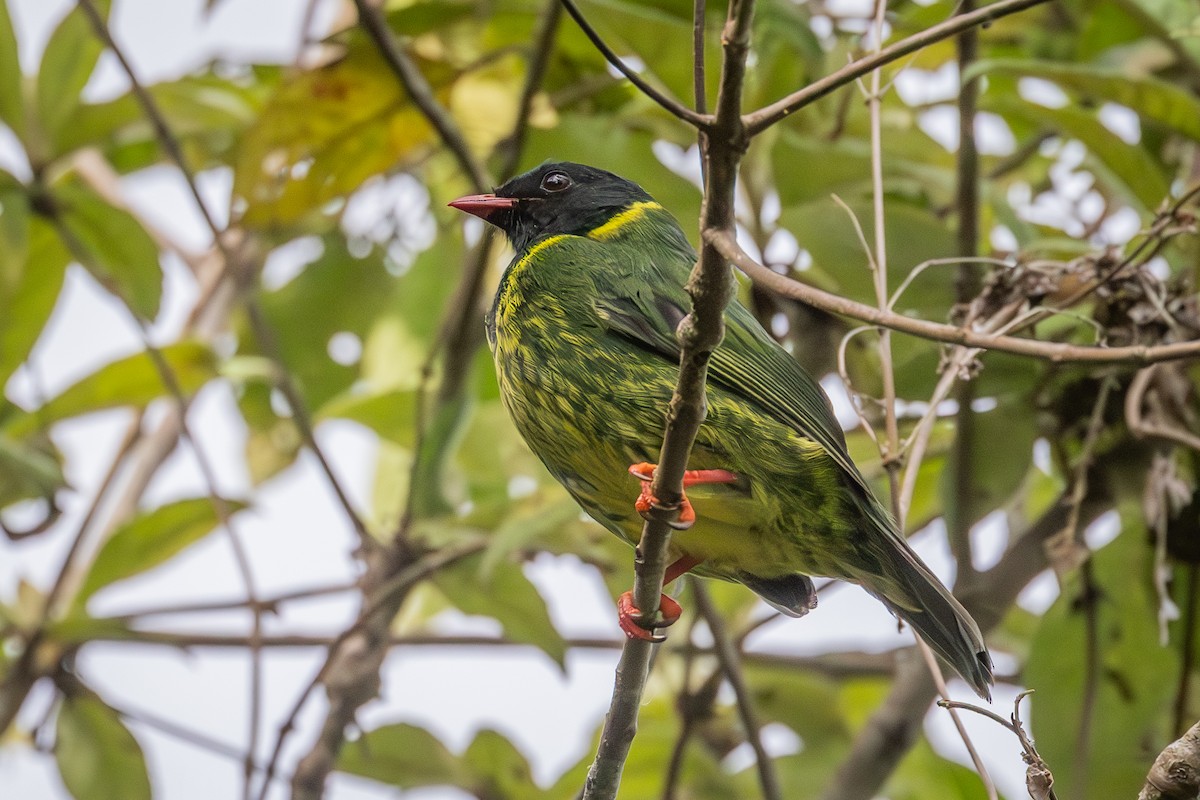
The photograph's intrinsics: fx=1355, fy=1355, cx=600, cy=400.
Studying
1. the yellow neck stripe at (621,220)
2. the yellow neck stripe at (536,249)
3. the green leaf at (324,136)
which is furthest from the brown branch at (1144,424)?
the green leaf at (324,136)

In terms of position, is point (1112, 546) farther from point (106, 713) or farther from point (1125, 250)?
point (106, 713)

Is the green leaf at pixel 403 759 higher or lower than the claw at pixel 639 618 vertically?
higher

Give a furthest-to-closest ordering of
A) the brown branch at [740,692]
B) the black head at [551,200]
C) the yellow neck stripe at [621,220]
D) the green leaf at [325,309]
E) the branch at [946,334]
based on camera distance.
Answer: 1. the green leaf at [325,309]
2. the brown branch at [740,692]
3. the black head at [551,200]
4. the yellow neck stripe at [621,220]
5. the branch at [946,334]

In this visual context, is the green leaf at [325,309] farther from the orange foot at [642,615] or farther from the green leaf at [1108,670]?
the green leaf at [1108,670]

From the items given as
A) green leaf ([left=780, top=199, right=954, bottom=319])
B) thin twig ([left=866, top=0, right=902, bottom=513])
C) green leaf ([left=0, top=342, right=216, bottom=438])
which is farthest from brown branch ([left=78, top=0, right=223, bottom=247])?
thin twig ([left=866, top=0, right=902, bottom=513])

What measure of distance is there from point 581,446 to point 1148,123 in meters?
2.01

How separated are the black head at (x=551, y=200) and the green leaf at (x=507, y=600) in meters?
0.83

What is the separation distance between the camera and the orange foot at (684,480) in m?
2.11

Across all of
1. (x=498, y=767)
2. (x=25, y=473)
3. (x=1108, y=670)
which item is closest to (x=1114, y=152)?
(x=1108, y=670)

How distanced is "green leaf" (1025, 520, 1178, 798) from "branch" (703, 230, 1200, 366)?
1.88 meters

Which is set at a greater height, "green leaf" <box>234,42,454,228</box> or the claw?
"green leaf" <box>234,42,454,228</box>

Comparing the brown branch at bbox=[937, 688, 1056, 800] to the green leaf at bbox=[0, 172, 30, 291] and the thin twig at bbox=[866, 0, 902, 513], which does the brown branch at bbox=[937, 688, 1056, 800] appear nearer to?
the thin twig at bbox=[866, 0, 902, 513]

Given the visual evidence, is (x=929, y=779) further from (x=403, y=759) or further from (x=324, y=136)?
(x=324, y=136)

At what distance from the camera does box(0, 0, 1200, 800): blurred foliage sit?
3.08m
